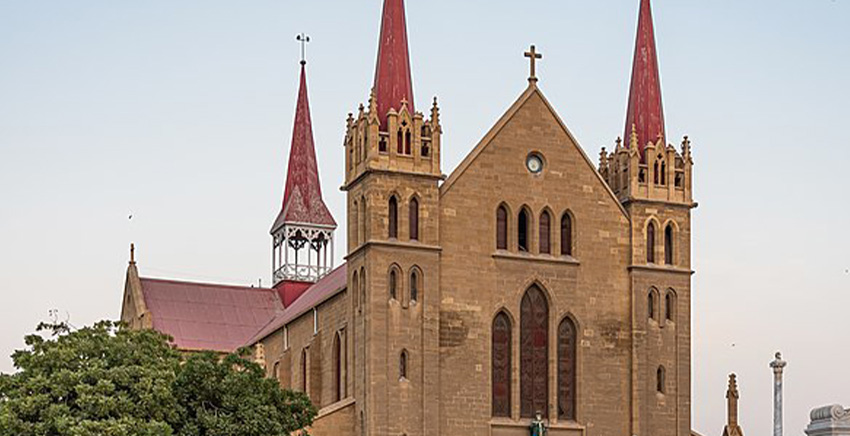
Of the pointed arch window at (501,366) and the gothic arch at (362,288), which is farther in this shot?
the pointed arch window at (501,366)

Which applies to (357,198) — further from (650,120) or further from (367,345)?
(650,120)

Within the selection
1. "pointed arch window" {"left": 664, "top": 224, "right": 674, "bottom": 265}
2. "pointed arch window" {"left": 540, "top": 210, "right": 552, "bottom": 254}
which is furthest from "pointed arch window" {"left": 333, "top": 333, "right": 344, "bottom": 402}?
"pointed arch window" {"left": 664, "top": 224, "right": 674, "bottom": 265}

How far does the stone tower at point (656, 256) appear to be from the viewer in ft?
215

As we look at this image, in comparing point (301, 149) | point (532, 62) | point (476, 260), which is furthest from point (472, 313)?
point (301, 149)

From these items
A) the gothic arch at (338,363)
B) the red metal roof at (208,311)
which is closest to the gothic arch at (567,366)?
the gothic arch at (338,363)

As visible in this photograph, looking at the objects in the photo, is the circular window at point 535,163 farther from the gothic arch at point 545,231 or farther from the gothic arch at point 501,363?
the gothic arch at point 501,363

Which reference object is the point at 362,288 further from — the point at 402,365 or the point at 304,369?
the point at 304,369

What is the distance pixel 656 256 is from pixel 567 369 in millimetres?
6163

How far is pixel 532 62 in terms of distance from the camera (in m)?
66.9

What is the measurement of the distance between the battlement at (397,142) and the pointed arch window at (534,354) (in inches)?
258

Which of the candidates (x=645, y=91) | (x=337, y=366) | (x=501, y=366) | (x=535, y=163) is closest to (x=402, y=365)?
(x=501, y=366)

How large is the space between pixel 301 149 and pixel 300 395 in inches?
1832

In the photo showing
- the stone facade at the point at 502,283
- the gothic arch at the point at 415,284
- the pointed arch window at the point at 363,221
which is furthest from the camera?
the pointed arch window at the point at 363,221

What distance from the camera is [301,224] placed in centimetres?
9950
